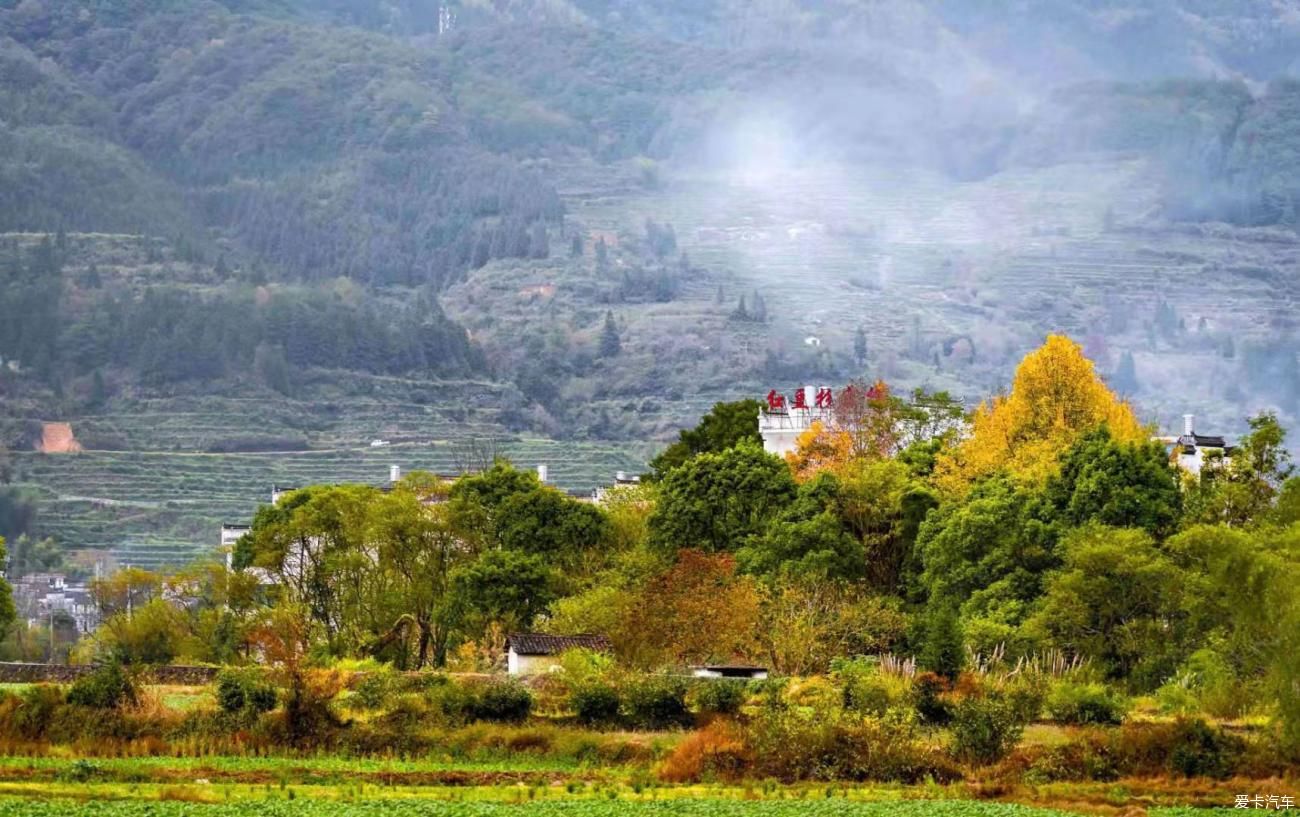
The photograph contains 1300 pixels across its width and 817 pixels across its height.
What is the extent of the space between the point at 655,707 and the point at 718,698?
174cm

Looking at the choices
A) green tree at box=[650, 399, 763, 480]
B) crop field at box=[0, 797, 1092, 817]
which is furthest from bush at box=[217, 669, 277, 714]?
green tree at box=[650, 399, 763, 480]

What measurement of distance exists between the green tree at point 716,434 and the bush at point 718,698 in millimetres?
46121

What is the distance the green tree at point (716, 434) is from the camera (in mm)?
109125

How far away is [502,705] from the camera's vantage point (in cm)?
5722

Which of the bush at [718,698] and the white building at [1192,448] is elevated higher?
the white building at [1192,448]

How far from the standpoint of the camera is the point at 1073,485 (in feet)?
255

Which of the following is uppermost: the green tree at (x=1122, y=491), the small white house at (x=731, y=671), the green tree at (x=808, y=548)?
the green tree at (x=1122, y=491)

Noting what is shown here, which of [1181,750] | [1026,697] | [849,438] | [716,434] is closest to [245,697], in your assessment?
[1026,697]

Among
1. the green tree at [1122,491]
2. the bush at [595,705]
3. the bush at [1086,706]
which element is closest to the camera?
the bush at [1086,706]

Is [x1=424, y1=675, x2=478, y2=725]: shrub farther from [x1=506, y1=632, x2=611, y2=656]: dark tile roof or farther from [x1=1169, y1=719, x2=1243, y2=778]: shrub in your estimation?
A: [x1=1169, y1=719, x2=1243, y2=778]: shrub

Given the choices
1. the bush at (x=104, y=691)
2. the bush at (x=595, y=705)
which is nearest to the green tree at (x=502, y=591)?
the bush at (x=595, y=705)

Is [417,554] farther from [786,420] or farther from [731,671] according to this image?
[786,420]

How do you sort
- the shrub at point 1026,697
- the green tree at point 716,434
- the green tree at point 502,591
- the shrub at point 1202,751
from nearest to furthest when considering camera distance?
1. the shrub at point 1202,751
2. the shrub at point 1026,697
3. the green tree at point 502,591
4. the green tree at point 716,434

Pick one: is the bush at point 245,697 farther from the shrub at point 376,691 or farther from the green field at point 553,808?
the green field at point 553,808
